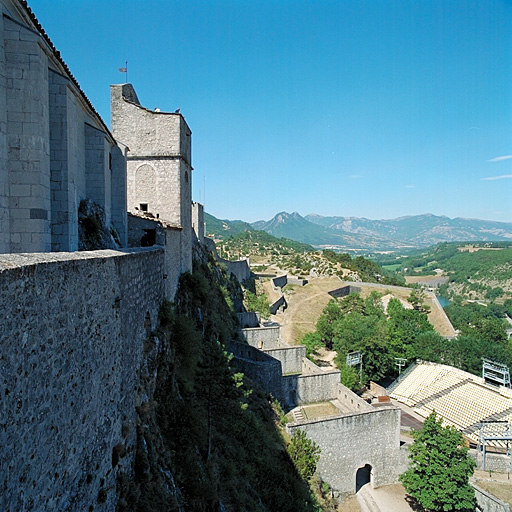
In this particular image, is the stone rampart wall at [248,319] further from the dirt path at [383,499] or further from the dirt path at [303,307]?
the dirt path at [383,499]

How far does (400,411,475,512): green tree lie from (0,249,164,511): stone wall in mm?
17368

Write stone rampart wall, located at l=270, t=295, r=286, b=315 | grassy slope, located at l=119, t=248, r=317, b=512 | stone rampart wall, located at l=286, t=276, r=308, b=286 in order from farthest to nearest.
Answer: stone rampart wall, located at l=286, t=276, r=308, b=286 < stone rampart wall, located at l=270, t=295, r=286, b=315 < grassy slope, located at l=119, t=248, r=317, b=512

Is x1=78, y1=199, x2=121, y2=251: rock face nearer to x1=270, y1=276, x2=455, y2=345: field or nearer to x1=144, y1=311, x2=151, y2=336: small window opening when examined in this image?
x1=144, y1=311, x2=151, y2=336: small window opening

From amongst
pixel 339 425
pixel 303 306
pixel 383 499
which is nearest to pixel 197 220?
pixel 339 425

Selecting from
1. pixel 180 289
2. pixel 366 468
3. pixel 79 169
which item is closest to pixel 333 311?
pixel 366 468

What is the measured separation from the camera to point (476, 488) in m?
19.7

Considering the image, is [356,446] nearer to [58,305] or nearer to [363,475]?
[363,475]

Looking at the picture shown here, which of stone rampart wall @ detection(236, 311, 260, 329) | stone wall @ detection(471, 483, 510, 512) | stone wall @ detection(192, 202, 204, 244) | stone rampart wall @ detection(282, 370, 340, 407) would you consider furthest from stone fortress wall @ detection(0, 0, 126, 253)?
stone rampart wall @ detection(236, 311, 260, 329)

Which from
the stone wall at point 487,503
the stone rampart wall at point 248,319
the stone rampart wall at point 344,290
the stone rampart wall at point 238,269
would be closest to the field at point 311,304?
the stone rampart wall at point 344,290

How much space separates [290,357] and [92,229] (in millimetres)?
18546

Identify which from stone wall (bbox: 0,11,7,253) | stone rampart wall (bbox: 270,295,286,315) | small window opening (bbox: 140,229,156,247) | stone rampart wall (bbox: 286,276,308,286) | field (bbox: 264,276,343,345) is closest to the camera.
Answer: stone wall (bbox: 0,11,7,253)

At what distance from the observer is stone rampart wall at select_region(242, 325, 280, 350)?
26.8 m

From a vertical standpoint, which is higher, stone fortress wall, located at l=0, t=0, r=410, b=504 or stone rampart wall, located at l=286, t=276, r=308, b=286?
stone fortress wall, located at l=0, t=0, r=410, b=504

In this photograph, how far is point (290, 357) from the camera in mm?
25688
